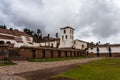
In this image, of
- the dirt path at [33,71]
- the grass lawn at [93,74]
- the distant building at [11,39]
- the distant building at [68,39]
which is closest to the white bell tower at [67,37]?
the distant building at [68,39]

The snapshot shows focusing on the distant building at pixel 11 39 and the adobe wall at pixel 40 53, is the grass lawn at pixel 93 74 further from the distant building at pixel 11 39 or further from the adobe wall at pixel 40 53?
the distant building at pixel 11 39

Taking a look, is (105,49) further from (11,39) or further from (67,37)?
(11,39)

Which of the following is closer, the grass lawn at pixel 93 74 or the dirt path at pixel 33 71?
the grass lawn at pixel 93 74

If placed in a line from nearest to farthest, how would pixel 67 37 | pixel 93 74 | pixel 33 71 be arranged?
pixel 93 74 → pixel 33 71 → pixel 67 37

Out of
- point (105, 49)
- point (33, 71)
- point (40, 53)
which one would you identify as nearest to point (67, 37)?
point (105, 49)

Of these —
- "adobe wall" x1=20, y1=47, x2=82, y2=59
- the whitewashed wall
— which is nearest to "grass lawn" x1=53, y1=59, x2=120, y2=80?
"adobe wall" x1=20, y1=47, x2=82, y2=59

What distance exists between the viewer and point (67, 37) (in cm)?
5900

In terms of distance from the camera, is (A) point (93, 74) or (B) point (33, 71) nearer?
(A) point (93, 74)

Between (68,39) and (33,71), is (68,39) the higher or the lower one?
the higher one

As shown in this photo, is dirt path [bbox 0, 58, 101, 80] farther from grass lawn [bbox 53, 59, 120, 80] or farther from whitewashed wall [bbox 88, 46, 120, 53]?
whitewashed wall [bbox 88, 46, 120, 53]

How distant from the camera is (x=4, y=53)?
23125 mm

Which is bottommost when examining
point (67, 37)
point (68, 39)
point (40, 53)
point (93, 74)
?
point (93, 74)

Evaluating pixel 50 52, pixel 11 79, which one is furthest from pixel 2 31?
pixel 11 79

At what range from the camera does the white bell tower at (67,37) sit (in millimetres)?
58875
